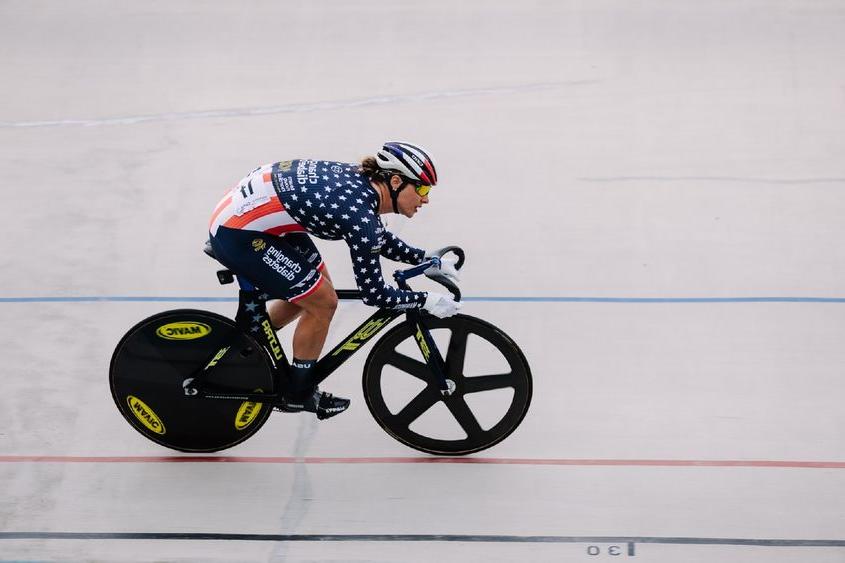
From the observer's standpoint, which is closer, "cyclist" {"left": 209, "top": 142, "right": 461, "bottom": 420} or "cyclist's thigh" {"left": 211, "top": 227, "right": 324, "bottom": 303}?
"cyclist" {"left": 209, "top": 142, "right": 461, "bottom": 420}

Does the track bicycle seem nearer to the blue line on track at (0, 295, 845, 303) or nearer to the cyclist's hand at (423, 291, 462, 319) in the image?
the cyclist's hand at (423, 291, 462, 319)

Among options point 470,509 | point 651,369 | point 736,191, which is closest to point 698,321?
point 651,369

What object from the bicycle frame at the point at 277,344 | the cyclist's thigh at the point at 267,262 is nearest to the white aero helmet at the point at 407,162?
the bicycle frame at the point at 277,344

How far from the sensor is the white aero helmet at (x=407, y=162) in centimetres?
414

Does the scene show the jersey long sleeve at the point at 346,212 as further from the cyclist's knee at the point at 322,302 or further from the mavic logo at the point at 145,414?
the mavic logo at the point at 145,414

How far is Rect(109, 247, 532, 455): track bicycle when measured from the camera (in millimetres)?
4422

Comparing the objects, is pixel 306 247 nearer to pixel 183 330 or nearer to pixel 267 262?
pixel 267 262

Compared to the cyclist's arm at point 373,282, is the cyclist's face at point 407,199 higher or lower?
higher

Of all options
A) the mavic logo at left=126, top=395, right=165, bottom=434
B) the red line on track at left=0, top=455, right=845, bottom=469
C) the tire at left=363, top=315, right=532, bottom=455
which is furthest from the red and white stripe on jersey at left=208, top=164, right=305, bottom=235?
the red line on track at left=0, top=455, right=845, bottom=469

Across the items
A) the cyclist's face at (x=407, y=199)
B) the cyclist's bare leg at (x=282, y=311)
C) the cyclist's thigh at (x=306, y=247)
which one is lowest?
the cyclist's bare leg at (x=282, y=311)

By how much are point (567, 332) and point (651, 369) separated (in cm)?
46

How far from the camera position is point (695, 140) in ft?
22.6

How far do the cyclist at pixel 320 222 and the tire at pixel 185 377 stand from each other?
28 centimetres

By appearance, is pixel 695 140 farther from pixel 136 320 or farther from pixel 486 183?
pixel 136 320
